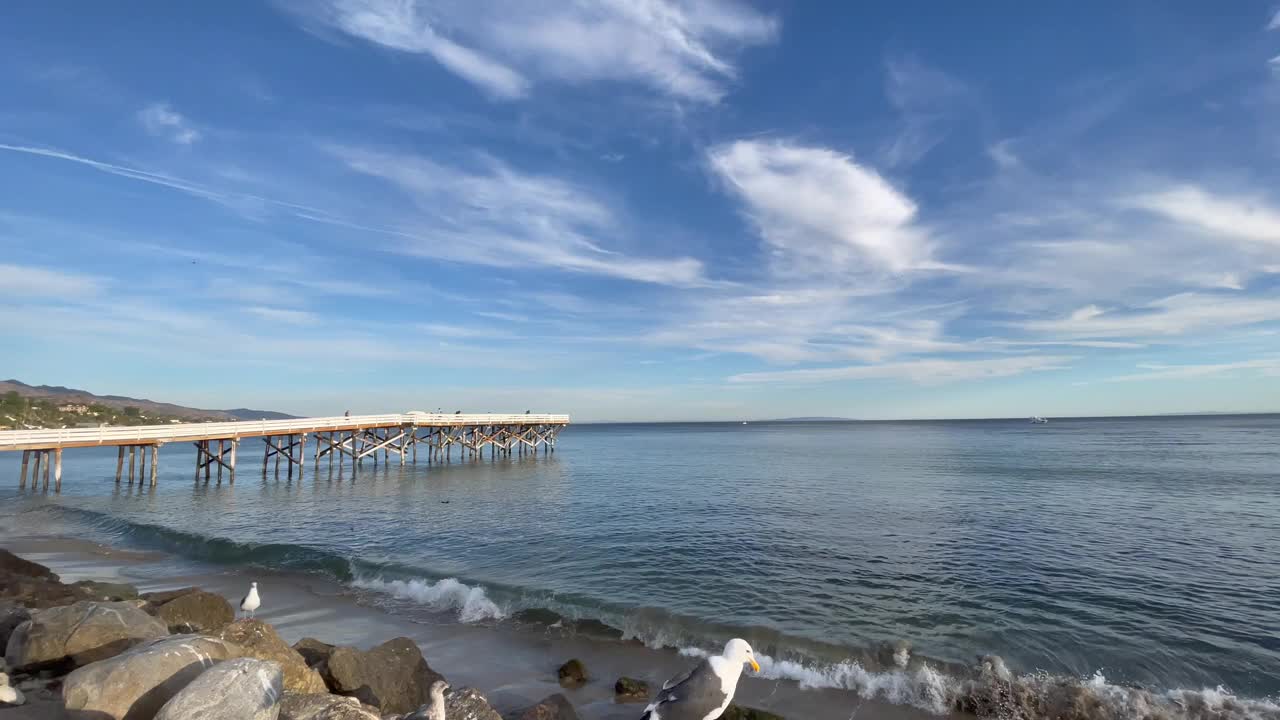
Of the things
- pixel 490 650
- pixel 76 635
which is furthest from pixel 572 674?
pixel 76 635

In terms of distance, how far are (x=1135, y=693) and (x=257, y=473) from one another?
2012 inches

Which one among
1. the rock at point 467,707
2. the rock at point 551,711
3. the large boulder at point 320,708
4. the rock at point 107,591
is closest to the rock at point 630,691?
the rock at point 551,711

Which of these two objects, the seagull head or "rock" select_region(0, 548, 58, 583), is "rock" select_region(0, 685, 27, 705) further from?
"rock" select_region(0, 548, 58, 583)

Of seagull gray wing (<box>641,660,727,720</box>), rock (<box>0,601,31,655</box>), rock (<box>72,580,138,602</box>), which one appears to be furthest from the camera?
rock (<box>72,580,138,602</box>)

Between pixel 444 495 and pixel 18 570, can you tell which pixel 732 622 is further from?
pixel 444 495

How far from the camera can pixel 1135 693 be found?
27.7 feet

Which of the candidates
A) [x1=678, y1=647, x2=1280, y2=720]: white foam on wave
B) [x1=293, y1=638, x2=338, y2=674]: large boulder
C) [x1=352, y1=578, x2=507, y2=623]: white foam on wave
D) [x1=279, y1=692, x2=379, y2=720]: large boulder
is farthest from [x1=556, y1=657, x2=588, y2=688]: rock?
[x1=279, y1=692, x2=379, y2=720]: large boulder

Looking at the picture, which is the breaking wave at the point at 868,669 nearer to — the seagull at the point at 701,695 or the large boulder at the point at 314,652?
the seagull at the point at 701,695

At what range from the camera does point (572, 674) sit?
9172 millimetres

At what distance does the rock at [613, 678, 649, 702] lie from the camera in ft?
27.9

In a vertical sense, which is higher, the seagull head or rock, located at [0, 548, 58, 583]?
the seagull head

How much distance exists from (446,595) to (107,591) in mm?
6324

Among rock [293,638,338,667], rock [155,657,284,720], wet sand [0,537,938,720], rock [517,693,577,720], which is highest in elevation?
rock [155,657,284,720]

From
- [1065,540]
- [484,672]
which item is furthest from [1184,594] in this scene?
[484,672]
